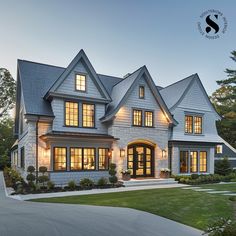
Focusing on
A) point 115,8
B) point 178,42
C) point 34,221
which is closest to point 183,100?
point 178,42

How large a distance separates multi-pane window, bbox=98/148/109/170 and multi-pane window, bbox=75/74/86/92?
15.3 feet

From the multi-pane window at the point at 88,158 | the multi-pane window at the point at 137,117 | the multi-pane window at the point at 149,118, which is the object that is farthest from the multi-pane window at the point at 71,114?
the multi-pane window at the point at 149,118

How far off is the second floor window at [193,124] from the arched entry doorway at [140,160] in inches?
173

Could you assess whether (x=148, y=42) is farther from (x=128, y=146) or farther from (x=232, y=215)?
(x=232, y=215)

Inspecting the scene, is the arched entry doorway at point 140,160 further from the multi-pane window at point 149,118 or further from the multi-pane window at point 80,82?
the multi-pane window at point 80,82

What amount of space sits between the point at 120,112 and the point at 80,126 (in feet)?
10.2

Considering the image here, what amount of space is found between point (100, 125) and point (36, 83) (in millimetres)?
5758

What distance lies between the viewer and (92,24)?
20.0 m

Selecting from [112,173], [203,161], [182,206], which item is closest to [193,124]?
[203,161]

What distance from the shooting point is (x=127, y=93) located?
18062 millimetres

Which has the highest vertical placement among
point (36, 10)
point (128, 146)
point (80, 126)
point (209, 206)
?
point (36, 10)

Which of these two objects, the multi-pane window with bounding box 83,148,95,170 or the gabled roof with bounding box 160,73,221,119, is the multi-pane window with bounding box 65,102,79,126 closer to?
the multi-pane window with bounding box 83,148,95,170

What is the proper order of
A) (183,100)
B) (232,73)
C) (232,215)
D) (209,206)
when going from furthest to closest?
(232,73)
(183,100)
(209,206)
(232,215)

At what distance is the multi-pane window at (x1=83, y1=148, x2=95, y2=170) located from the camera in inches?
667
